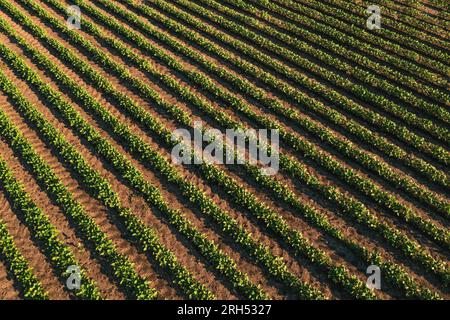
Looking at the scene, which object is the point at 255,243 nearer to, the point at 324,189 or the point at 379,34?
the point at 324,189

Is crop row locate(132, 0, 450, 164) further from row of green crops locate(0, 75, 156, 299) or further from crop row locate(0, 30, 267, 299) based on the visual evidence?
row of green crops locate(0, 75, 156, 299)

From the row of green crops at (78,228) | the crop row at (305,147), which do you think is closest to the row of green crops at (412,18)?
the crop row at (305,147)

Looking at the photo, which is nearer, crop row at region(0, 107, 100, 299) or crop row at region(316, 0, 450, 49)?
crop row at region(0, 107, 100, 299)

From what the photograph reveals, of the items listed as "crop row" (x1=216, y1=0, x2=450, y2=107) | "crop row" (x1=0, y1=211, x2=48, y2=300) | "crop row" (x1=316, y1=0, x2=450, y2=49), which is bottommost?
"crop row" (x1=0, y1=211, x2=48, y2=300)

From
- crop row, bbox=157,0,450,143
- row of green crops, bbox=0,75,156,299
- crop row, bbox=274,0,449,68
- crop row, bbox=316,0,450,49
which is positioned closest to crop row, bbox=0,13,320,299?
row of green crops, bbox=0,75,156,299

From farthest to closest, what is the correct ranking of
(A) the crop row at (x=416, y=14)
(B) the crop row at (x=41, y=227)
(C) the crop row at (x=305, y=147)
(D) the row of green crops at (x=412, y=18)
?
(A) the crop row at (x=416, y=14) < (D) the row of green crops at (x=412, y=18) < (C) the crop row at (x=305, y=147) < (B) the crop row at (x=41, y=227)

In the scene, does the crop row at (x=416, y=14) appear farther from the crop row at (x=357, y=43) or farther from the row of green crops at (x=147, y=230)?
the row of green crops at (x=147, y=230)

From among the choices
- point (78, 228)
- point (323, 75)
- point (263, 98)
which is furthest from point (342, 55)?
point (78, 228)
